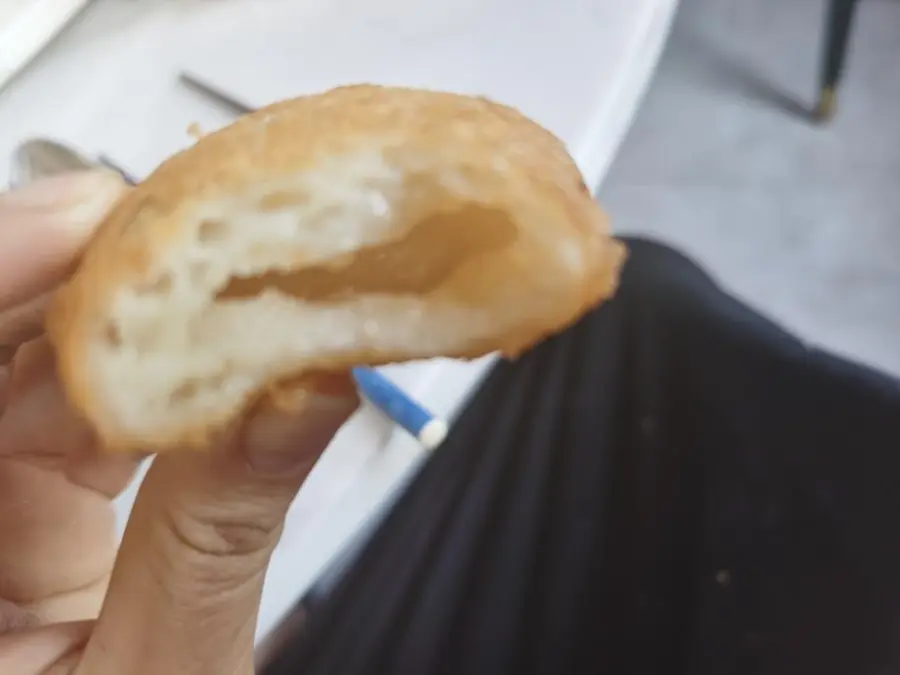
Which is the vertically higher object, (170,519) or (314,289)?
(314,289)

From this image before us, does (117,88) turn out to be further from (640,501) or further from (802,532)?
(802,532)

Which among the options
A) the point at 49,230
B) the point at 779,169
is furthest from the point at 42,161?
the point at 779,169

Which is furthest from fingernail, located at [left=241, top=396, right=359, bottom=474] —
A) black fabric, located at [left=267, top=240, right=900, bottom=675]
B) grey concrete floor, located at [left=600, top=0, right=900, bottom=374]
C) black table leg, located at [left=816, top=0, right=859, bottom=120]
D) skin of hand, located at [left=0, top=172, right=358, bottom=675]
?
black table leg, located at [left=816, top=0, right=859, bottom=120]

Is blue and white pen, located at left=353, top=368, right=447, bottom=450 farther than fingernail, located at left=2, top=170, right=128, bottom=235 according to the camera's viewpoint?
Yes

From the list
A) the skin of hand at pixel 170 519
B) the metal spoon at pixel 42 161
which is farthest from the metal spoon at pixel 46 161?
the skin of hand at pixel 170 519

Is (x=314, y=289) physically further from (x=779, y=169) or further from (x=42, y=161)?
(x=779, y=169)

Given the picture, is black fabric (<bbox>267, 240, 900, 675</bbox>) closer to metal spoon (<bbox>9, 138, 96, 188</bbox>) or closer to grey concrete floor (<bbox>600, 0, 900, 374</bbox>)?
metal spoon (<bbox>9, 138, 96, 188</bbox>)

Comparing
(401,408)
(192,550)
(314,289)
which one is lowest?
(401,408)
